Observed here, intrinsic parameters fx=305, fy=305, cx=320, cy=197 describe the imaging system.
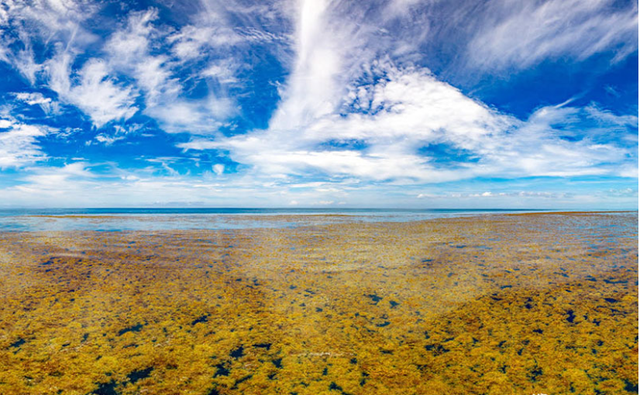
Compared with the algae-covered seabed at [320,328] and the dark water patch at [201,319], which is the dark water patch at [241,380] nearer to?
the algae-covered seabed at [320,328]

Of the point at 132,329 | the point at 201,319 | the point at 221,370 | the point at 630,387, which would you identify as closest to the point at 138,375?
the point at 221,370

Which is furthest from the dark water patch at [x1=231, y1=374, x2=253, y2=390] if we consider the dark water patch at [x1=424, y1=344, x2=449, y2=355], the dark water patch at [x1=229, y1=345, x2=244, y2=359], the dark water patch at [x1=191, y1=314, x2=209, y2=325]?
the dark water patch at [x1=424, y1=344, x2=449, y2=355]

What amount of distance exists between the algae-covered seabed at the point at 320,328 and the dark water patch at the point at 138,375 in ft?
0.07

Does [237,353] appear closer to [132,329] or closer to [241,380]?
[241,380]

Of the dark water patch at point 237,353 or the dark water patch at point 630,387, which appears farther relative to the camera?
the dark water patch at point 237,353

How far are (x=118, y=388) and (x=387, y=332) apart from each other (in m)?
3.97

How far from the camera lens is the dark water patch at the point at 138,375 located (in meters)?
3.97

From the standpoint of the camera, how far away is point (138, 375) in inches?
159

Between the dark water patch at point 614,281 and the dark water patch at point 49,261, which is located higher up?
the dark water patch at point 49,261

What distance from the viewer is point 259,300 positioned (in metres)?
7.00

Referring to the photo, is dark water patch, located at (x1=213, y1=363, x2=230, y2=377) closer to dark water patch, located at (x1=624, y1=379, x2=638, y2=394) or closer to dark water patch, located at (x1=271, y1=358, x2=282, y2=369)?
dark water patch, located at (x1=271, y1=358, x2=282, y2=369)

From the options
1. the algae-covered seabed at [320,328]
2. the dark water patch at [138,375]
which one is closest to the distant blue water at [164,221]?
the algae-covered seabed at [320,328]

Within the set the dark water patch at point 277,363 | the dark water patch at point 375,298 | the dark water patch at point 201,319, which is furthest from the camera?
the dark water patch at point 375,298

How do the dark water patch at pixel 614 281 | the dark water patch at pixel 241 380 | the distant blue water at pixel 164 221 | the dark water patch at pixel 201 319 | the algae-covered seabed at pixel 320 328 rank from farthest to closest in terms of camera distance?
the distant blue water at pixel 164 221 < the dark water patch at pixel 614 281 < the dark water patch at pixel 201 319 < the algae-covered seabed at pixel 320 328 < the dark water patch at pixel 241 380
